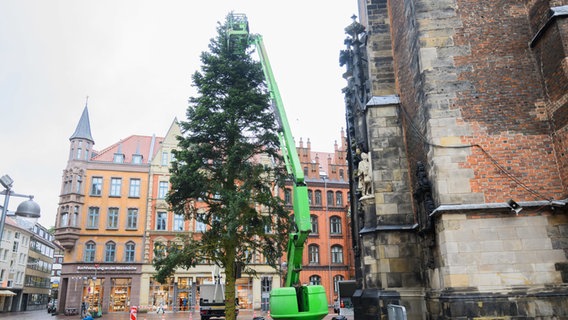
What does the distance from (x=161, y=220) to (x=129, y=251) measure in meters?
3.72

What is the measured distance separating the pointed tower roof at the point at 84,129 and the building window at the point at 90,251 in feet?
29.8

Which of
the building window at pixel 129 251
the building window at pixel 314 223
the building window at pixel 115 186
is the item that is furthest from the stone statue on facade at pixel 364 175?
the building window at pixel 314 223

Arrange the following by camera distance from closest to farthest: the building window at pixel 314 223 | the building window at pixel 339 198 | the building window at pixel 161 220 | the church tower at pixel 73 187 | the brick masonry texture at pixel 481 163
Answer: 1. the brick masonry texture at pixel 481 163
2. the church tower at pixel 73 187
3. the building window at pixel 161 220
4. the building window at pixel 314 223
5. the building window at pixel 339 198

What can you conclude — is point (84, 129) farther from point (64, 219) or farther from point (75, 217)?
point (64, 219)

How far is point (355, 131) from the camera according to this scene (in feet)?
48.9

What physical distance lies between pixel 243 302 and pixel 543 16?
34012mm

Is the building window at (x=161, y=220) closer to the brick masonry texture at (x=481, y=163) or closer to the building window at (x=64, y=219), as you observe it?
the building window at (x=64, y=219)

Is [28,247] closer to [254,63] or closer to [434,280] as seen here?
[254,63]

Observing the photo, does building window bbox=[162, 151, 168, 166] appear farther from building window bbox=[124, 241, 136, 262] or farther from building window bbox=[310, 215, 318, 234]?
building window bbox=[310, 215, 318, 234]

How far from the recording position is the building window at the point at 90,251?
3766cm

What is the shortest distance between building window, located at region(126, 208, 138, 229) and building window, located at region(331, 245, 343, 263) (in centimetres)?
1916

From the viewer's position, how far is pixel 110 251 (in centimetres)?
3828

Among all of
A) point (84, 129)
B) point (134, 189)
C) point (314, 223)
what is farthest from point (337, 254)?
point (84, 129)

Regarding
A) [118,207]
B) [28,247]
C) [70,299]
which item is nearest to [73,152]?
[118,207]
